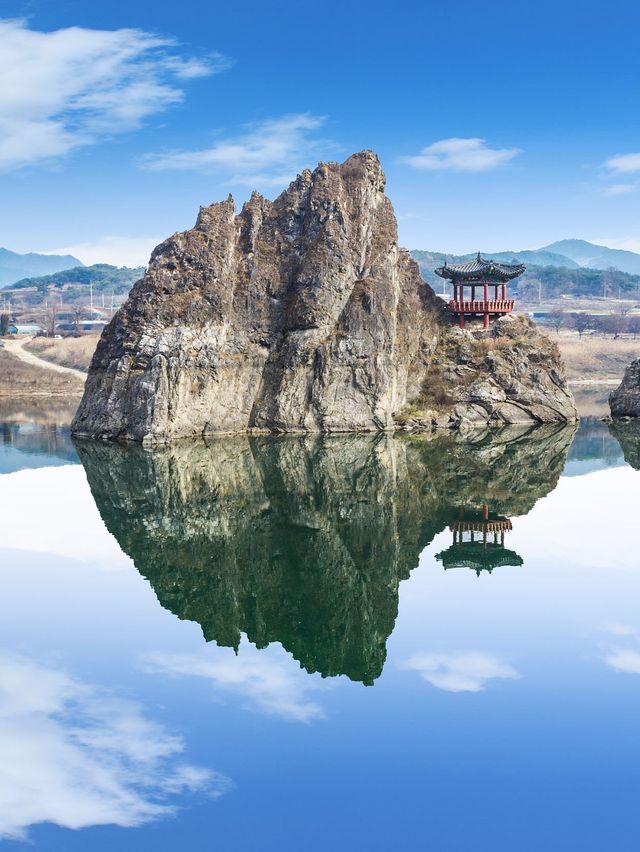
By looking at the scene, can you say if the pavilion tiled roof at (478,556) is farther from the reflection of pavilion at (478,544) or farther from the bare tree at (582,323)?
the bare tree at (582,323)

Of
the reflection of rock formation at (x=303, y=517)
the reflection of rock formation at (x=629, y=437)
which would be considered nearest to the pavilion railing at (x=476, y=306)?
the reflection of rock formation at (x=303, y=517)

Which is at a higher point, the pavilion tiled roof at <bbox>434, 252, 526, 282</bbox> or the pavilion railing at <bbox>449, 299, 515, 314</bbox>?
the pavilion tiled roof at <bbox>434, 252, 526, 282</bbox>

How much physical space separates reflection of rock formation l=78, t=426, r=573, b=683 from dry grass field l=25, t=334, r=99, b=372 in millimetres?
65673

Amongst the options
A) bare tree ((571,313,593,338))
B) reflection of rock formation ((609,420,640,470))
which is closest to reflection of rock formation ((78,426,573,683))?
reflection of rock formation ((609,420,640,470))

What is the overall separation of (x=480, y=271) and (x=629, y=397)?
16.9m

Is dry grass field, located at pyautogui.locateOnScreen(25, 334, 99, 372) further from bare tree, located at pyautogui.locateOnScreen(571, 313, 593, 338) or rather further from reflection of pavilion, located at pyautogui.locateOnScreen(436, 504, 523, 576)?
bare tree, located at pyautogui.locateOnScreen(571, 313, 593, 338)

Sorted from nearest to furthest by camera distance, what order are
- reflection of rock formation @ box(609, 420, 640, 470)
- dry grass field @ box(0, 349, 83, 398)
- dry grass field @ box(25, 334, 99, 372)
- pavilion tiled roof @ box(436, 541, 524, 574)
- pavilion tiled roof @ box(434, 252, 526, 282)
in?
pavilion tiled roof @ box(436, 541, 524, 574) → reflection of rock formation @ box(609, 420, 640, 470) → pavilion tiled roof @ box(434, 252, 526, 282) → dry grass field @ box(0, 349, 83, 398) → dry grass field @ box(25, 334, 99, 372)

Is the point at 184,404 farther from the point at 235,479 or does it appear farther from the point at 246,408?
the point at 235,479

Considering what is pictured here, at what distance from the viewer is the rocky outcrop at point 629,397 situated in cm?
7819

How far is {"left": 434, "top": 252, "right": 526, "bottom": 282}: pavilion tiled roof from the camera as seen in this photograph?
77062 millimetres

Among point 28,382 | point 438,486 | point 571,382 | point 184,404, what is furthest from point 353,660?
point 571,382

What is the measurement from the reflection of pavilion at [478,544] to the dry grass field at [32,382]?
67.1 meters

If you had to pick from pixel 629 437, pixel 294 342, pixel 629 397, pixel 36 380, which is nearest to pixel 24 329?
pixel 36 380

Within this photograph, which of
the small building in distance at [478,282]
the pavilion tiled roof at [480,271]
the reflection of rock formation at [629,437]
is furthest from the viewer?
the pavilion tiled roof at [480,271]
